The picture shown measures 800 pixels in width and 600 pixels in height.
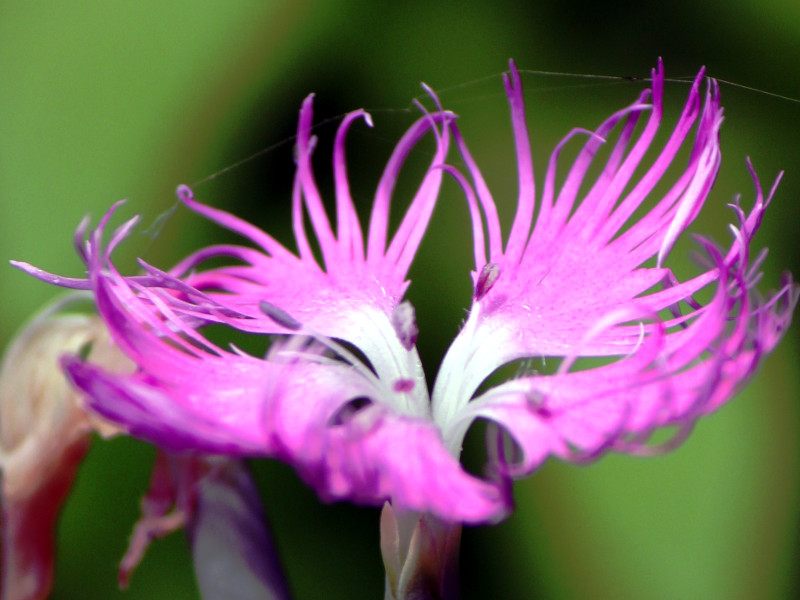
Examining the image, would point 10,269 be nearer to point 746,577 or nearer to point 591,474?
point 591,474

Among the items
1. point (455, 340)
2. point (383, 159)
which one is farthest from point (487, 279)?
point (383, 159)

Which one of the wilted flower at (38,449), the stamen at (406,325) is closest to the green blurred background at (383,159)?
the wilted flower at (38,449)

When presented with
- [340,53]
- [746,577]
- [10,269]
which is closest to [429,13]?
[340,53]

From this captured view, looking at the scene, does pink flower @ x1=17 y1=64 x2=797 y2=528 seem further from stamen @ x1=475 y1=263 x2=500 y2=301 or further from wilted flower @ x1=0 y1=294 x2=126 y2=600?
wilted flower @ x1=0 y1=294 x2=126 y2=600

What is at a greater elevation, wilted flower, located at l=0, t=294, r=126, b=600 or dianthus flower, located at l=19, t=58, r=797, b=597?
dianthus flower, located at l=19, t=58, r=797, b=597

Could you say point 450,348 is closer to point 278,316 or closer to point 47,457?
point 278,316

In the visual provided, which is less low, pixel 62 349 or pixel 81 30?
pixel 81 30

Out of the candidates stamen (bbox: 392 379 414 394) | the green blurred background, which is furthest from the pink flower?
the green blurred background
